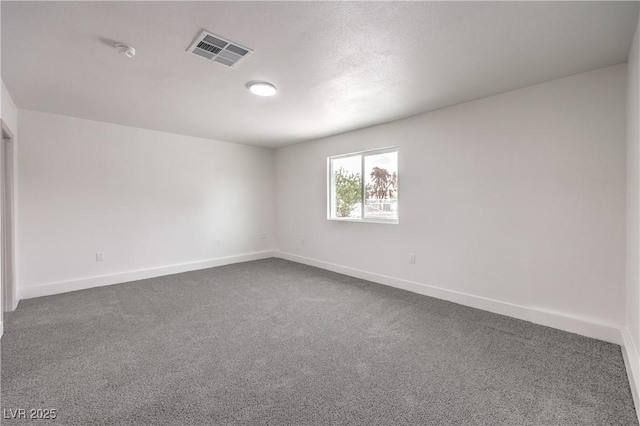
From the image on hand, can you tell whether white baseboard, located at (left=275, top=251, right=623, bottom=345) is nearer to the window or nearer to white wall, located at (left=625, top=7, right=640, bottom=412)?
white wall, located at (left=625, top=7, right=640, bottom=412)

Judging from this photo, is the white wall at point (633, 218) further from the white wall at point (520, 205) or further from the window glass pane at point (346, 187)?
the window glass pane at point (346, 187)

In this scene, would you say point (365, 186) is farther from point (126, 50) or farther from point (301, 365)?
point (126, 50)

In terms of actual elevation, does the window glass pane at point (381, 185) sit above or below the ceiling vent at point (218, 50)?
below

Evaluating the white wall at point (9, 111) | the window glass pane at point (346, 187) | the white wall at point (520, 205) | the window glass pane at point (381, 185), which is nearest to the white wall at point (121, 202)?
the white wall at point (9, 111)

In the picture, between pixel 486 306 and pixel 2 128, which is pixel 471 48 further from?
pixel 2 128

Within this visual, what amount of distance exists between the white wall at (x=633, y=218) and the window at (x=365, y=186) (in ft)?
7.65

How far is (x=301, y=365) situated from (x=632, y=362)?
7.68ft

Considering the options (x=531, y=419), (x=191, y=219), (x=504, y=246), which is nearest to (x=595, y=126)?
(x=504, y=246)

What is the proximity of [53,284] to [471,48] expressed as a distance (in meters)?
5.55

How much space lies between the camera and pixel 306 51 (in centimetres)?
222

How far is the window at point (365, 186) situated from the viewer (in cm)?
428

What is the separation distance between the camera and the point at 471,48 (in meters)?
2.20

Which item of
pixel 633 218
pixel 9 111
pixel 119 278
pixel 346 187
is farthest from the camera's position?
pixel 346 187

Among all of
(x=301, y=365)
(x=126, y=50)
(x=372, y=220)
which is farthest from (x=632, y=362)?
(x=126, y=50)
